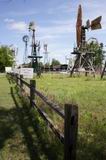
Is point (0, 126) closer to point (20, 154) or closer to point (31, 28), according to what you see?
point (20, 154)

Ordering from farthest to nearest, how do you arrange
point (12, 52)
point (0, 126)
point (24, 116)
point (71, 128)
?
point (12, 52)
point (24, 116)
point (0, 126)
point (71, 128)

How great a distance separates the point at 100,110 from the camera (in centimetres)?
1459

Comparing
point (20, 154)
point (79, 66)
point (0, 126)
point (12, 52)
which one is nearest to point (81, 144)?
point (20, 154)

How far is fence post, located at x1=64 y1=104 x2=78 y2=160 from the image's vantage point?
22.0 feet

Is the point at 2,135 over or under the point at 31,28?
under

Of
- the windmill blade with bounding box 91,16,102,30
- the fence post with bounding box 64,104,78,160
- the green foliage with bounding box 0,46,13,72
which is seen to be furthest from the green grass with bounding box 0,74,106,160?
the green foliage with bounding box 0,46,13,72

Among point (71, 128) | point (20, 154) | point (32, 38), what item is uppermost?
point (32, 38)

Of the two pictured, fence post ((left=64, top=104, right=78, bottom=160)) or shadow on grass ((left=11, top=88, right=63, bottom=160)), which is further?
shadow on grass ((left=11, top=88, right=63, bottom=160))

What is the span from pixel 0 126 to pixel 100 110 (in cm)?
455

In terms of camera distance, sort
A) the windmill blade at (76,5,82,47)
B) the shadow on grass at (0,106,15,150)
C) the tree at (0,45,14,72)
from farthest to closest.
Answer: the tree at (0,45,14,72) < the windmill blade at (76,5,82,47) < the shadow on grass at (0,106,15,150)

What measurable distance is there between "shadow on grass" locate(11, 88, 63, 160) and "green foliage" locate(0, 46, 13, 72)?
108815 millimetres

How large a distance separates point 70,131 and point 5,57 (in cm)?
11697

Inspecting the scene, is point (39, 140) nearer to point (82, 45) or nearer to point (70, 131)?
point (70, 131)

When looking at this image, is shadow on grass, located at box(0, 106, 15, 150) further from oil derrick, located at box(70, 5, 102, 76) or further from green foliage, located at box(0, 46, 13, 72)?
green foliage, located at box(0, 46, 13, 72)
